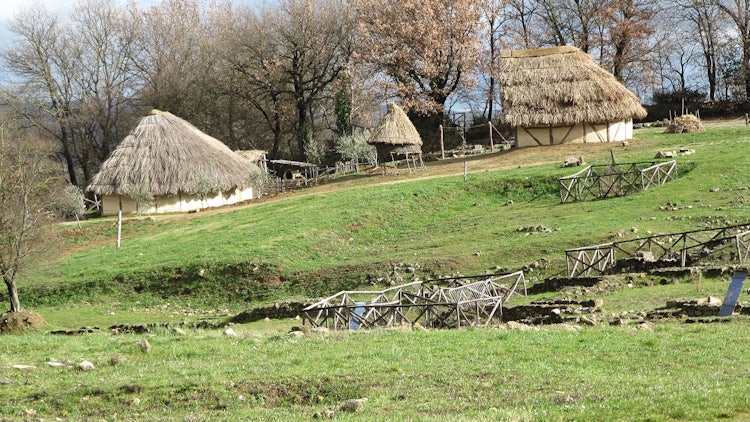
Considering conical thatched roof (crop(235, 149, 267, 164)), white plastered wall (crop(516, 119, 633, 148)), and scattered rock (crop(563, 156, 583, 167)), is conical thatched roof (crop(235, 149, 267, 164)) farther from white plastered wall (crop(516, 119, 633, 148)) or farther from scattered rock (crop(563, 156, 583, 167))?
scattered rock (crop(563, 156, 583, 167))

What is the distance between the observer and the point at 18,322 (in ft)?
75.9

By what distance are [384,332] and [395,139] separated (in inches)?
1475

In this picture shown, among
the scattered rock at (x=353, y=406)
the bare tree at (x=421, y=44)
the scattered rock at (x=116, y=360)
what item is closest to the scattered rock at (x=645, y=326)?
the scattered rock at (x=353, y=406)

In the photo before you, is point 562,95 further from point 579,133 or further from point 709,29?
point 709,29

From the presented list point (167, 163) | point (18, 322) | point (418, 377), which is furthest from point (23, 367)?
point (167, 163)

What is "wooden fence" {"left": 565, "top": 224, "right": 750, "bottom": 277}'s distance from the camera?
991 inches

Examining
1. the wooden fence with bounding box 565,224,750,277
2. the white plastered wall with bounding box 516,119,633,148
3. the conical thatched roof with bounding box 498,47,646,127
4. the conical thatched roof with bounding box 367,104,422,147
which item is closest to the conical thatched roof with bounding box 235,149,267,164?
the conical thatched roof with bounding box 367,104,422,147

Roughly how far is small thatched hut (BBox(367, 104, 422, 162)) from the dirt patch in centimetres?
3246

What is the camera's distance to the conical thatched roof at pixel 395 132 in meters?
54.1

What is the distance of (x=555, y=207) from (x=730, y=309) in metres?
19.9

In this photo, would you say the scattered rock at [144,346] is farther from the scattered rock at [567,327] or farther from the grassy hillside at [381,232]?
the grassy hillside at [381,232]

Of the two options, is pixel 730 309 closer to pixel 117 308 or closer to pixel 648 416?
pixel 648 416

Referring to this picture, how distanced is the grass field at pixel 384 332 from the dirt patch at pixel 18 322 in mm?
1243

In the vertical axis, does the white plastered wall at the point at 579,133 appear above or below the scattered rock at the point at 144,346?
above
